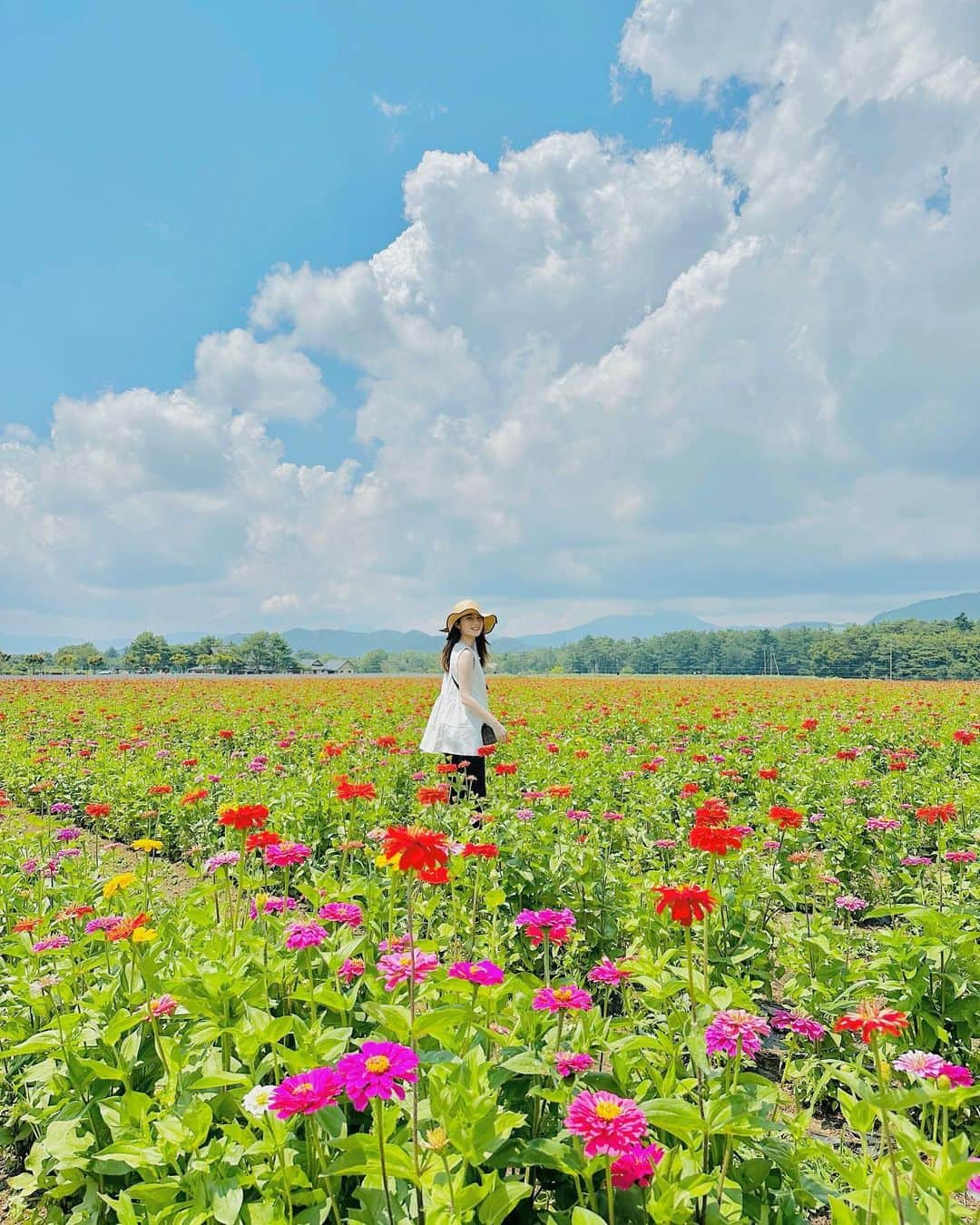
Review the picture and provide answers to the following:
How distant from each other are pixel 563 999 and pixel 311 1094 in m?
0.75

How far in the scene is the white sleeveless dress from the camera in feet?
19.5

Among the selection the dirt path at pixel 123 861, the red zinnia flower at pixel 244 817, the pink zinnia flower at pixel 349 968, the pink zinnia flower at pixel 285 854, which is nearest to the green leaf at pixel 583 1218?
the pink zinnia flower at pixel 349 968

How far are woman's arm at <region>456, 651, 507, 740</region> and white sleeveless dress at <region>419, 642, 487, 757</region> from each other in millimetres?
35

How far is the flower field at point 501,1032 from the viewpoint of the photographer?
1.67m

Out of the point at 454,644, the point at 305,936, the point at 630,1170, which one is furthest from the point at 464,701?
the point at 630,1170

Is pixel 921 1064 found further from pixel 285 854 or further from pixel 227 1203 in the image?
pixel 285 854

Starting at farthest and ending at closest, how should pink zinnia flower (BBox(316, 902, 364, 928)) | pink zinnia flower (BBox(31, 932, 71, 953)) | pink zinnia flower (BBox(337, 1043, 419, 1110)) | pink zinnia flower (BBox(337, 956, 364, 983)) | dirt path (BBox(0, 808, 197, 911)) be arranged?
dirt path (BBox(0, 808, 197, 911)), pink zinnia flower (BBox(31, 932, 71, 953)), pink zinnia flower (BBox(316, 902, 364, 928)), pink zinnia flower (BBox(337, 956, 364, 983)), pink zinnia flower (BBox(337, 1043, 419, 1110))

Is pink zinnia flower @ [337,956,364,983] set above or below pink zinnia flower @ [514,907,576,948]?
below

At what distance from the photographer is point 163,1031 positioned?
254 cm

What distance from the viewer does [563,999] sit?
1.95 m

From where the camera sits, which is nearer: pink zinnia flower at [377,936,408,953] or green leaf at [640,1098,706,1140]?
green leaf at [640,1098,706,1140]

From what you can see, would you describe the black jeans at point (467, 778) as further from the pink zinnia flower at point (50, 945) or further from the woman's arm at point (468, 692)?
the pink zinnia flower at point (50, 945)

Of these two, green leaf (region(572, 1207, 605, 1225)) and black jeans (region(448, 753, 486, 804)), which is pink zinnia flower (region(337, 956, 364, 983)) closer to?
green leaf (region(572, 1207, 605, 1225))

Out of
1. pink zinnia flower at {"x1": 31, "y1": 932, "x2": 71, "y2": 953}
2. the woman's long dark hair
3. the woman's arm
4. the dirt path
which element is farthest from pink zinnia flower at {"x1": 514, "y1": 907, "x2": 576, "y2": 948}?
the dirt path
